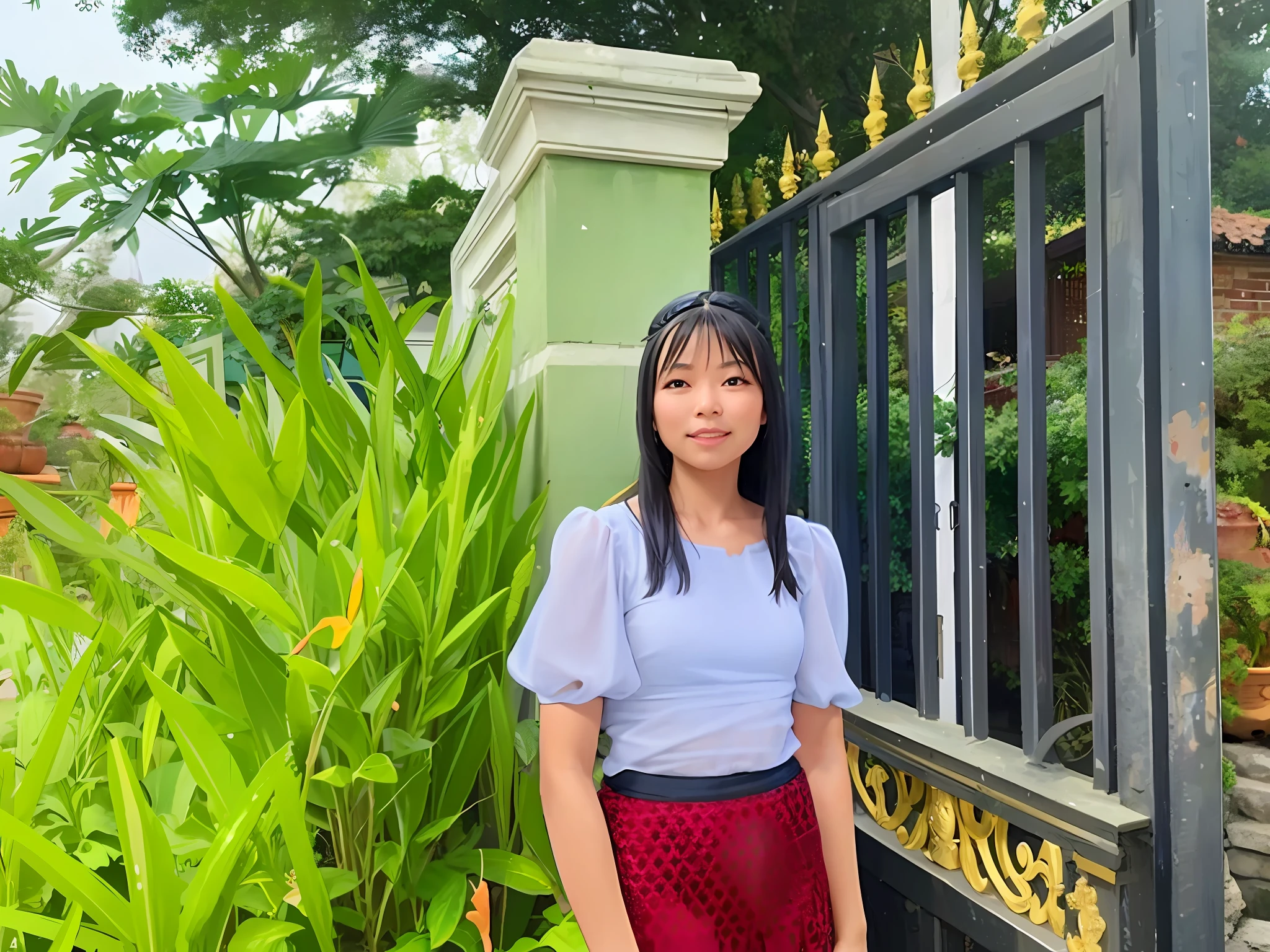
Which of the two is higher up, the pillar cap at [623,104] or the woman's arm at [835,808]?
the pillar cap at [623,104]

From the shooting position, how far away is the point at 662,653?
0.73m

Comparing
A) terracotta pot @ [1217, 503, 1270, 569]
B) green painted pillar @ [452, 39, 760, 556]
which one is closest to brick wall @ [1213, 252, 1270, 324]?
terracotta pot @ [1217, 503, 1270, 569]

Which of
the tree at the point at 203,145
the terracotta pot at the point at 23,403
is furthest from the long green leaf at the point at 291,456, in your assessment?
the tree at the point at 203,145

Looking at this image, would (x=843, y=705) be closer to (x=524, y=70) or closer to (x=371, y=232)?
(x=524, y=70)

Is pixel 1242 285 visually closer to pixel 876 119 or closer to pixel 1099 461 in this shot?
pixel 876 119

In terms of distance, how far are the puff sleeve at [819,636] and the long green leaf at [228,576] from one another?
50 cm

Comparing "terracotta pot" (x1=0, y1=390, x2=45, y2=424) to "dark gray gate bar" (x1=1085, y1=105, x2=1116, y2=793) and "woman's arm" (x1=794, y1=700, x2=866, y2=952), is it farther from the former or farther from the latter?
"dark gray gate bar" (x1=1085, y1=105, x2=1116, y2=793)

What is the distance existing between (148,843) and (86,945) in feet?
0.41

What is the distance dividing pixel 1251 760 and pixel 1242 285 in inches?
87.7

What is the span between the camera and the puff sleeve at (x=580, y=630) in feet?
2.33

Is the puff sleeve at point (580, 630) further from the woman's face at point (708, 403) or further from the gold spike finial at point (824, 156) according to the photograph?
the gold spike finial at point (824, 156)

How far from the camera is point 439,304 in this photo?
328 centimetres

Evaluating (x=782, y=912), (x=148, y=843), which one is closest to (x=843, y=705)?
(x=782, y=912)

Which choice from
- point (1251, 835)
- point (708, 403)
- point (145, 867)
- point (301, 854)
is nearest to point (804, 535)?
point (708, 403)
